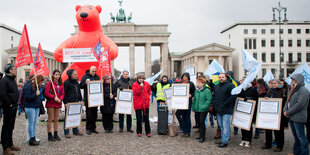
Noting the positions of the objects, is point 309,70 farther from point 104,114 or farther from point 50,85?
point 50,85

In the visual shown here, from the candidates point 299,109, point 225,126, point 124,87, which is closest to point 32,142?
point 124,87

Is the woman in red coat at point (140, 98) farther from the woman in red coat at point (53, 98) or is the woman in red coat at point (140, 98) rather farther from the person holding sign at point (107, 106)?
the woman in red coat at point (53, 98)

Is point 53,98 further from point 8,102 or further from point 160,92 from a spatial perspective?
point 160,92

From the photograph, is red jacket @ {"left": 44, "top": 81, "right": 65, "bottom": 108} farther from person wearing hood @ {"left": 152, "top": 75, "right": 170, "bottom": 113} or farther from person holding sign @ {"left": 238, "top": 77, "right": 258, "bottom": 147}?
person holding sign @ {"left": 238, "top": 77, "right": 258, "bottom": 147}

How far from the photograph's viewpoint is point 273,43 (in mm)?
61250

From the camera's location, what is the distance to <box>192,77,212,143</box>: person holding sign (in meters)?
7.46

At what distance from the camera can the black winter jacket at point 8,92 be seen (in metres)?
5.91

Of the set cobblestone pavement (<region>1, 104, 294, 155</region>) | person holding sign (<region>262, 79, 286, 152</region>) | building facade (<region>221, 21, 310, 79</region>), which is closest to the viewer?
cobblestone pavement (<region>1, 104, 294, 155</region>)

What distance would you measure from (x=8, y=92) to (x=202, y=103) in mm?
5184

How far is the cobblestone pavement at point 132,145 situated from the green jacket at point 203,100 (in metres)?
1.01

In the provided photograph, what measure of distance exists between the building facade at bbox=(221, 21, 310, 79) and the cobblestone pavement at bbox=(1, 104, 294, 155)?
55917 mm

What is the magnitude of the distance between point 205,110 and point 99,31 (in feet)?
22.7

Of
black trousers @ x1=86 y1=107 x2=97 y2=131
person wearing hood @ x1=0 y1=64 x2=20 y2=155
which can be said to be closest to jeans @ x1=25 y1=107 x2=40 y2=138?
person wearing hood @ x1=0 y1=64 x2=20 y2=155

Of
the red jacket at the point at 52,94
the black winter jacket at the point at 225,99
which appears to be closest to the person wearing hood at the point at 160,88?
the black winter jacket at the point at 225,99
